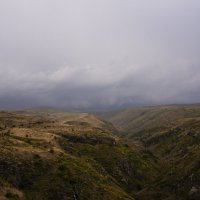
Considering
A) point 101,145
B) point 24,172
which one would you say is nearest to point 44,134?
point 101,145

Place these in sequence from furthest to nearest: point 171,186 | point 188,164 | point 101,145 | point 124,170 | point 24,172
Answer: point 101,145 < point 124,170 < point 188,164 < point 171,186 < point 24,172

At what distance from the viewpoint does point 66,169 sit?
13175cm

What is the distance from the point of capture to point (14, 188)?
118 metres

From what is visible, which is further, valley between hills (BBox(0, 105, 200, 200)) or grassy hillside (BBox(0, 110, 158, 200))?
valley between hills (BBox(0, 105, 200, 200))

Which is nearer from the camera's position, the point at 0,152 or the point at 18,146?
the point at 0,152

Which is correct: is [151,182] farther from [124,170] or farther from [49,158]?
[49,158]

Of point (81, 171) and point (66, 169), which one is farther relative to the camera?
point (81, 171)

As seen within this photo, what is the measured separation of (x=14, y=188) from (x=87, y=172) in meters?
27.4

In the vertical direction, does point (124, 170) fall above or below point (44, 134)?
below

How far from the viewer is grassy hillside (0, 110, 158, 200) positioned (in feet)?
397

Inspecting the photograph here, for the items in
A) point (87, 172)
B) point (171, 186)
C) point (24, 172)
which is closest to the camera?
point (24, 172)

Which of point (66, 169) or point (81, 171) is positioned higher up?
point (66, 169)

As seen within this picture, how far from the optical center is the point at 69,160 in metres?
141

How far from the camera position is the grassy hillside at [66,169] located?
121062mm
